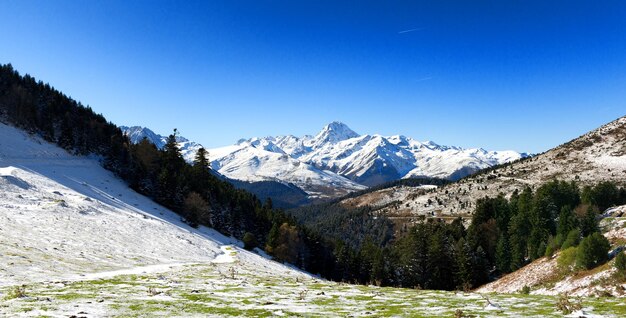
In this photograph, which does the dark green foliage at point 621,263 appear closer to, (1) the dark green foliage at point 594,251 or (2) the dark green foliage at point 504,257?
(1) the dark green foliage at point 594,251

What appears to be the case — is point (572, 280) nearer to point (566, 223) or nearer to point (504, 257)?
point (566, 223)

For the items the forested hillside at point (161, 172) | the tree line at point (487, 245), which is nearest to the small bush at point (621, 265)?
the tree line at point (487, 245)

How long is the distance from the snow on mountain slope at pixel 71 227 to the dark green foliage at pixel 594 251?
45138mm

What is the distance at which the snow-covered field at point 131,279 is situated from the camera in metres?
17.5

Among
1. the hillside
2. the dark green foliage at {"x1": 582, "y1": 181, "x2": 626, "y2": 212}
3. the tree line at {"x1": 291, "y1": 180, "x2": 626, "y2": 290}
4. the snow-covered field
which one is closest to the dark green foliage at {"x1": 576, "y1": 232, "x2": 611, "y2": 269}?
the hillside

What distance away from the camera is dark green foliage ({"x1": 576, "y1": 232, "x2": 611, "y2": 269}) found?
55.0 meters

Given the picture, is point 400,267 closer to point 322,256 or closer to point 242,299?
point 322,256

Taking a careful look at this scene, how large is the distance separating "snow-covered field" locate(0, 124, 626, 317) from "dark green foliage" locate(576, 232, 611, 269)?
139 feet

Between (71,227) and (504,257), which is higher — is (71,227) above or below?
above

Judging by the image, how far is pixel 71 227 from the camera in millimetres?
51312

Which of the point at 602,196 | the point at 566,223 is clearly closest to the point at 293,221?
the point at 566,223

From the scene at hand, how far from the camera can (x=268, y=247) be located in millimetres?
105125

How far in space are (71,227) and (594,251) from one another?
3030 inches

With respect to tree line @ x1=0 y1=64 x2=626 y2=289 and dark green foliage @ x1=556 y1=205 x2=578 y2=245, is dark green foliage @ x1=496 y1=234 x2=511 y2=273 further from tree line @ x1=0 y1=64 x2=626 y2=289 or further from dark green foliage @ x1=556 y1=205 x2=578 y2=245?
dark green foliage @ x1=556 y1=205 x2=578 y2=245
